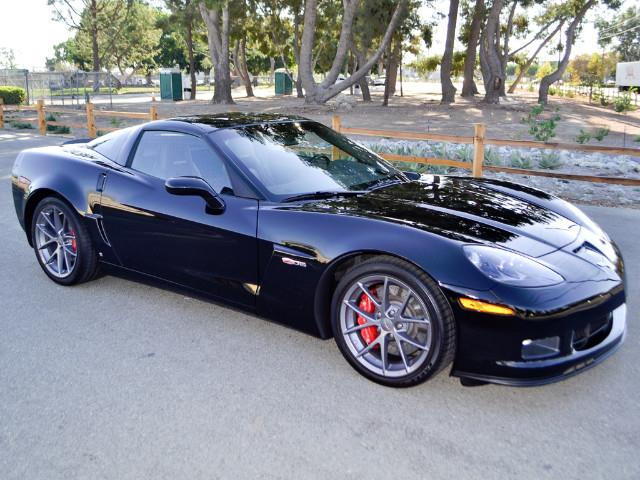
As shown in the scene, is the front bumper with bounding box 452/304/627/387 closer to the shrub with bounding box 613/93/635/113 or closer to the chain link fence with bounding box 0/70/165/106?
the shrub with bounding box 613/93/635/113

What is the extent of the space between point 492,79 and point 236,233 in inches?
1177

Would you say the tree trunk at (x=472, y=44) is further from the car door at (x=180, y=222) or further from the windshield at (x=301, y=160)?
the car door at (x=180, y=222)

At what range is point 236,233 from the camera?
3.81 metres

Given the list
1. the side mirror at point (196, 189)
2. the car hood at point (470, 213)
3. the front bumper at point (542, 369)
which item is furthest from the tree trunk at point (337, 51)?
the front bumper at point (542, 369)

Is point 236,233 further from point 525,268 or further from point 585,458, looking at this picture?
point 585,458

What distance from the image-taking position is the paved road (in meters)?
2.69

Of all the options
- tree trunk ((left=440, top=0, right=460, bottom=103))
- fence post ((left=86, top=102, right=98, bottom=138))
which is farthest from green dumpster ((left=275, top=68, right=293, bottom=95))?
fence post ((left=86, top=102, right=98, bottom=138))

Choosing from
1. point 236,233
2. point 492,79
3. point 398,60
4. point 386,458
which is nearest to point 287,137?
point 236,233

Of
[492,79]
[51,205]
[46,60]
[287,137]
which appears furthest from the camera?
[46,60]

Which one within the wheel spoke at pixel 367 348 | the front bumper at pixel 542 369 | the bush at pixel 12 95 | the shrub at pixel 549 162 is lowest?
the wheel spoke at pixel 367 348

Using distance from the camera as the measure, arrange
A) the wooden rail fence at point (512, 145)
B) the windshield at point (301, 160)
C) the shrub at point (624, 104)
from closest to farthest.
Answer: the windshield at point (301, 160) < the wooden rail fence at point (512, 145) < the shrub at point (624, 104)

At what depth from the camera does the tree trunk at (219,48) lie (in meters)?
30.5

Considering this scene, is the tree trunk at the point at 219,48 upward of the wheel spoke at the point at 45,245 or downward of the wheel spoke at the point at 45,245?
upward

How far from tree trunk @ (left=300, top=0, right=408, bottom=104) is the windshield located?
22264 millimetres
